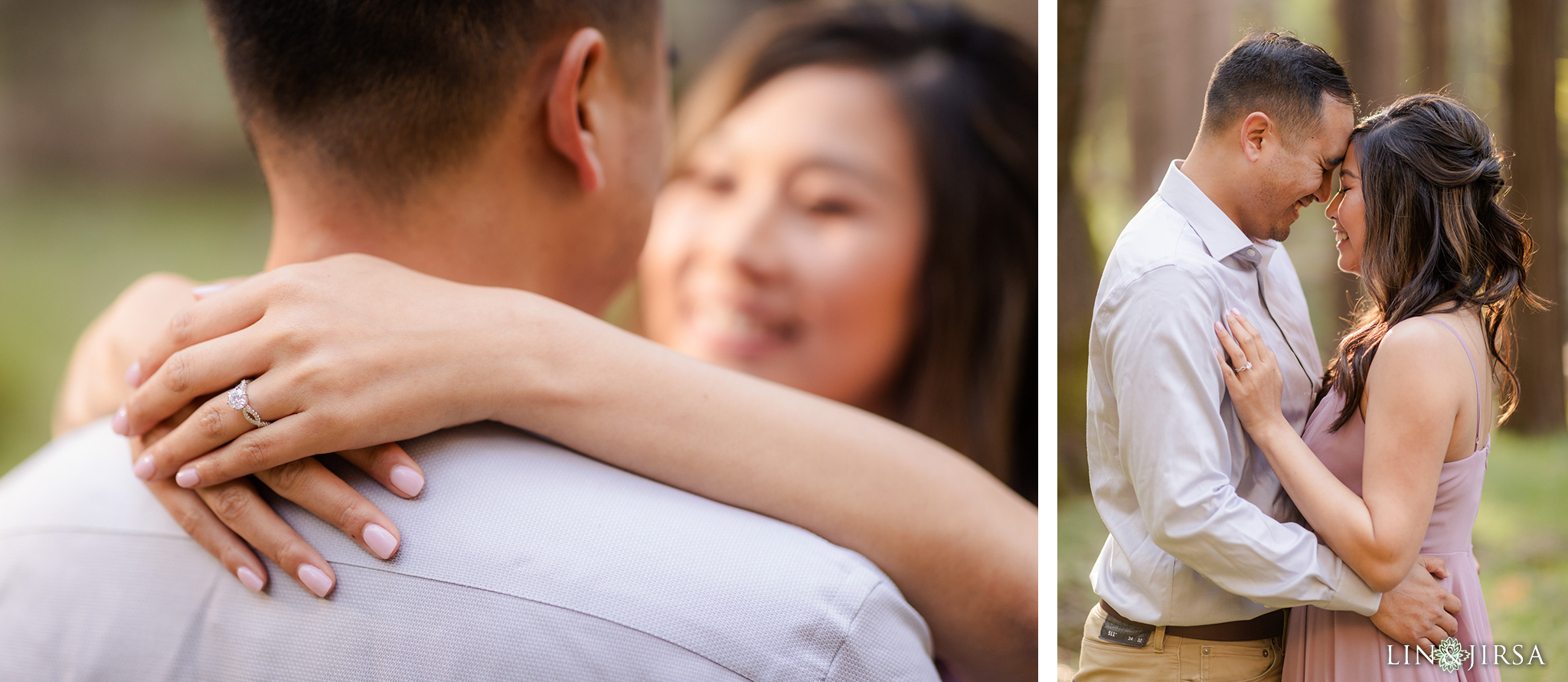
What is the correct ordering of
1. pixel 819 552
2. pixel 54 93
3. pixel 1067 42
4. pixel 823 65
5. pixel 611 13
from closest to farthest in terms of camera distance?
pixel 819 552, pixel 611 13, pixel 1067 42, pixel 823 65, pixel 54 93

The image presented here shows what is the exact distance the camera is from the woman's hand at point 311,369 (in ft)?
2.59

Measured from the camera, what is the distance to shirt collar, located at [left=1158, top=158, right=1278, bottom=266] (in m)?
1.16

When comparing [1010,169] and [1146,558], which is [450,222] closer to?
[1146,558]

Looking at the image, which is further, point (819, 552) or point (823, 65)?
point (823, 65)

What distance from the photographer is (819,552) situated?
0.84m

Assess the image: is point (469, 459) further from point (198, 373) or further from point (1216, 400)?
point (1216, 400)

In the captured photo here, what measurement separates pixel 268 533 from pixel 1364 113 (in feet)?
4.86

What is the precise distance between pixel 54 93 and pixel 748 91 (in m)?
2.51

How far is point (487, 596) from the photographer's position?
2.49ft

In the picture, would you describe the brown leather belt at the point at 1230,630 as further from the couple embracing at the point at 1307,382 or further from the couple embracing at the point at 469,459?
the couple embracing at the point at 469,459

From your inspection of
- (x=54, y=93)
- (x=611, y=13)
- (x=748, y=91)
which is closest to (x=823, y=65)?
(x=748, y=91)

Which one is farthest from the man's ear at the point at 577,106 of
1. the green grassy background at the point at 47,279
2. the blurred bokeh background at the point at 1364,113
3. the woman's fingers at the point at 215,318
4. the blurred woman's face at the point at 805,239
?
the green grassy background at the point at 47,279

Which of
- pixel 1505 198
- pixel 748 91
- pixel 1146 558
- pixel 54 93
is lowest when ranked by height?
pixel 1146 558

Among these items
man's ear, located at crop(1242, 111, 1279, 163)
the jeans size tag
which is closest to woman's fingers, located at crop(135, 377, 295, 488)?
the jeans size tag
